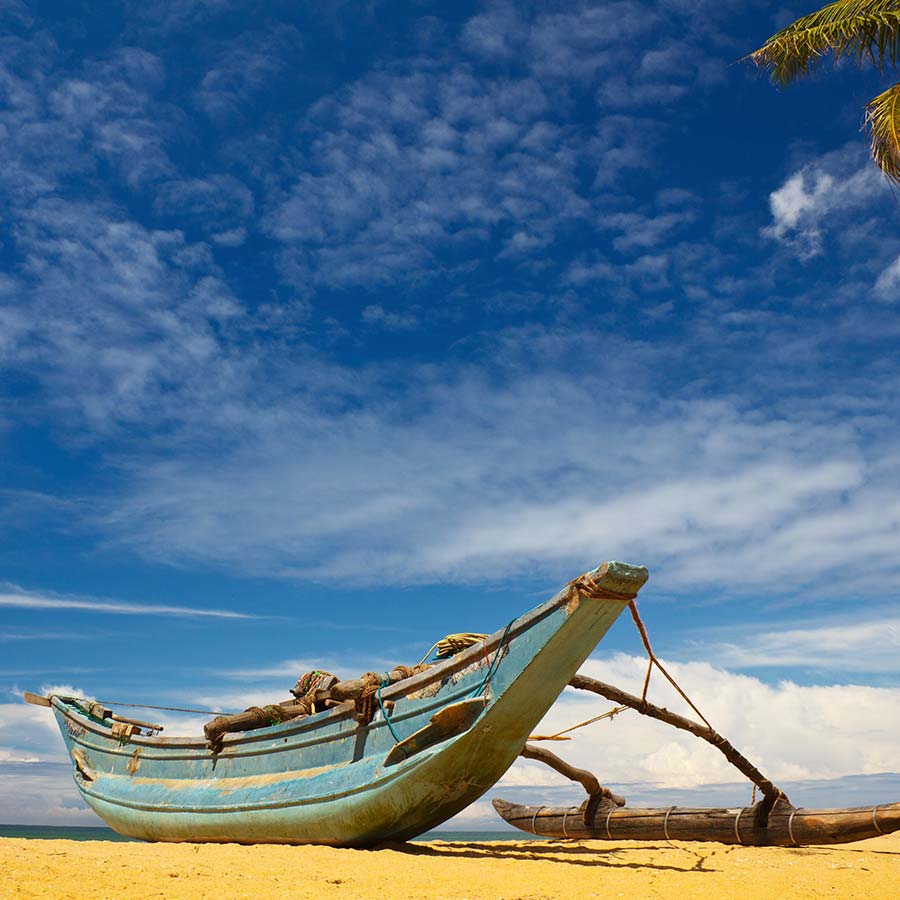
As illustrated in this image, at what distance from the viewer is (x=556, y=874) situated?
25.8 feet

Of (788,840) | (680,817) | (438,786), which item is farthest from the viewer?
(680,817)

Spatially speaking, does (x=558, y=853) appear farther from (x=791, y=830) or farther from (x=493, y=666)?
(x=791, y=830)

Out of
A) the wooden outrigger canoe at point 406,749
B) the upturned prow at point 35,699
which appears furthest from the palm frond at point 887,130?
the upturned prow at point 35,699

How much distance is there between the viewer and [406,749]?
9.69m

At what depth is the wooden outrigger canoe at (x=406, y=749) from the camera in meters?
8.94

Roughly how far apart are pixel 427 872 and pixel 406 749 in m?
2.12

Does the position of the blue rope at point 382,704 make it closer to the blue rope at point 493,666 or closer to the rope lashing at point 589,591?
the blue rope at point 493,666

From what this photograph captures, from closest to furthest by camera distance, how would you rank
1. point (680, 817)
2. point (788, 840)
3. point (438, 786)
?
point (438, 786) < point (788, 840) < point (680, 817)

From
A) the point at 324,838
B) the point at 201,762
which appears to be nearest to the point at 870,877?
the point at 324,838

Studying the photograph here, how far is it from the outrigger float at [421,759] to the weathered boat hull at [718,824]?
0.9 inches

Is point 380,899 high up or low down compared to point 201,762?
down

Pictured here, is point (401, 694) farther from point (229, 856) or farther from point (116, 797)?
point (116, 797)

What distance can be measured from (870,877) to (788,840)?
3079 millimetres

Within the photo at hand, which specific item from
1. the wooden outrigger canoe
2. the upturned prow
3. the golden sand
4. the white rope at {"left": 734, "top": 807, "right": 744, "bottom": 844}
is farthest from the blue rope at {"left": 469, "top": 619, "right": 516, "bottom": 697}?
the upturned prow
